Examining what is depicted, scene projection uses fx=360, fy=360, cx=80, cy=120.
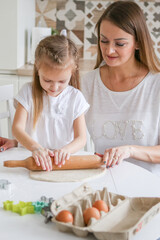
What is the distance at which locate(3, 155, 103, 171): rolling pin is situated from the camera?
121 centimetres

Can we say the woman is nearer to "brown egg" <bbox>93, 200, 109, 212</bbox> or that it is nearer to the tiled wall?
"brown egg" <bbox>93, 200, 109, 212</bbox>

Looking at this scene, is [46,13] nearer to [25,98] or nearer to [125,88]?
[125,88]

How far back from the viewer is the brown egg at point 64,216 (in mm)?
817

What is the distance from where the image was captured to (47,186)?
Answer: 3.63ft

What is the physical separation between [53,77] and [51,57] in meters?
0.09

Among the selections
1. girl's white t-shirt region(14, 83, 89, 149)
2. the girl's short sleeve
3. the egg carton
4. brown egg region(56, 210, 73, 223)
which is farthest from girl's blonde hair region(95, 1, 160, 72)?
brown egg region(56, 210, 73, 223)

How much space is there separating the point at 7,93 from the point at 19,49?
2.92ft

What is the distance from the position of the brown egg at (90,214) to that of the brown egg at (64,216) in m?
0.04

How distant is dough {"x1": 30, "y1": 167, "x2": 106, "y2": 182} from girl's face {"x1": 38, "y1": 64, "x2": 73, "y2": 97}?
1.21 feet

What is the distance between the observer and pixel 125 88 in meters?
1.70

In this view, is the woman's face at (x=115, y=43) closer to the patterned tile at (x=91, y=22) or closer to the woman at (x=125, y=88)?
the woman at (x=125, y=88)

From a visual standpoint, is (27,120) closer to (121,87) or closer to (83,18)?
(121,87)

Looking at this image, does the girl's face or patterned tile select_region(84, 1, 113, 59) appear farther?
patterned tile select_region(84, 1, 113, 59)

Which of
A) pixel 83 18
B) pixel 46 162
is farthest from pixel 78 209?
pixel 83 18
